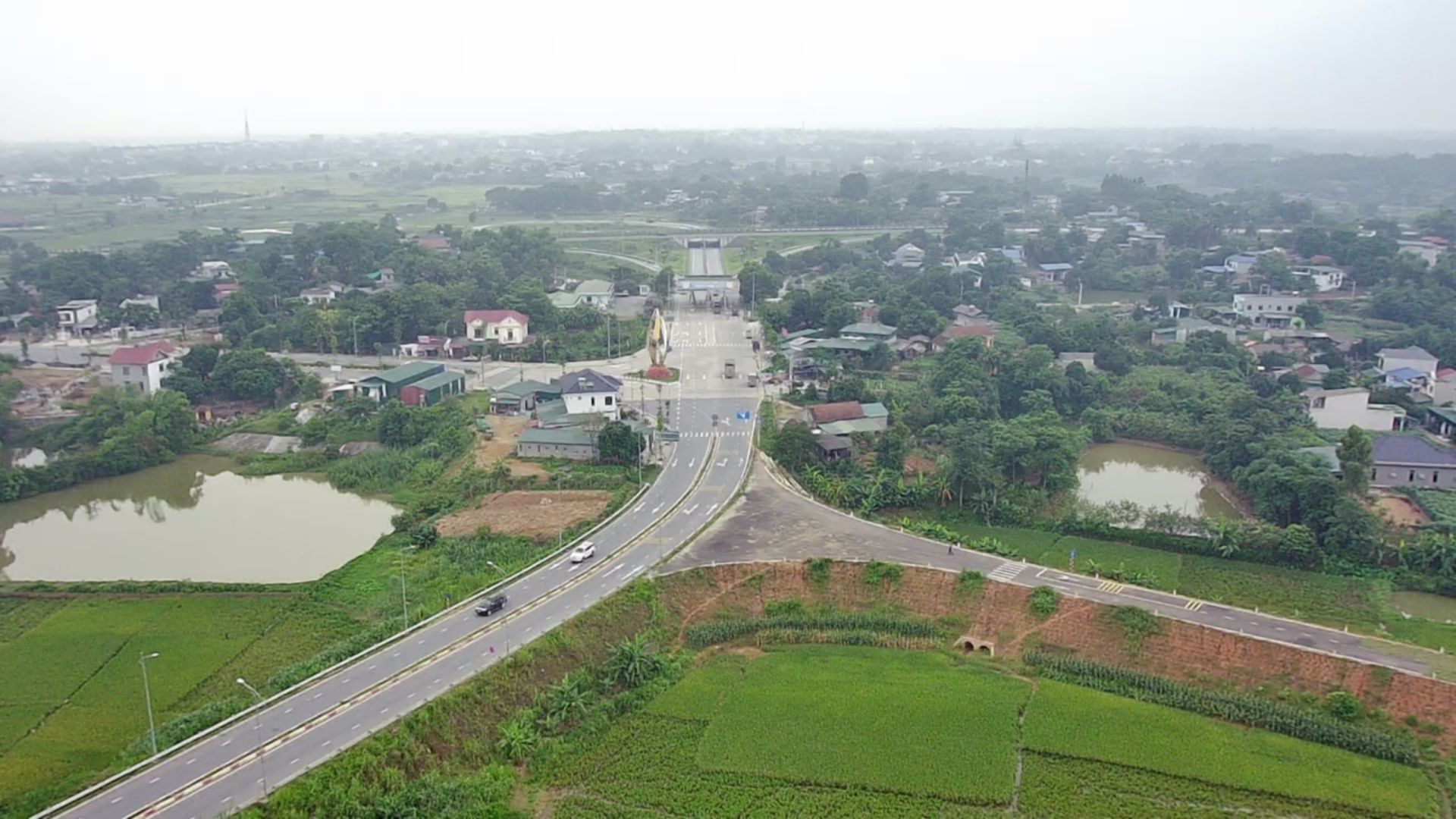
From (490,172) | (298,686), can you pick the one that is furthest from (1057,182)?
(298,686)

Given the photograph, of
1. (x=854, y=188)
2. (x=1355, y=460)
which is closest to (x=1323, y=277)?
(x=1355, y=460)

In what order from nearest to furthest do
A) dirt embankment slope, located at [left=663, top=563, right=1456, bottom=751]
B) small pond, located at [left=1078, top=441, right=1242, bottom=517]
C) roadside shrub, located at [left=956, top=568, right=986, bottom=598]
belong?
dirt embankment slope, located at [left=663, top=563, right=1456, bottom=751], roadside shrub, located at [left=956, top=568, right=986, bottom=598], small pond, located at [left=1078, top=441, right=1242, bottom=517]

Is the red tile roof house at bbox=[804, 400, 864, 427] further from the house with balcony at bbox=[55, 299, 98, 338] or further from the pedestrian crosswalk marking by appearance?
the house with balcony at bbox=[55, 299, 98, 338]

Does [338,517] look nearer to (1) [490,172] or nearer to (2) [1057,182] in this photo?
(2) [1057,182]

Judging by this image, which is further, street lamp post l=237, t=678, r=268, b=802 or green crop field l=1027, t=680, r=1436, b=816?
green crop field l=1027, t=680, r=1436, b=816

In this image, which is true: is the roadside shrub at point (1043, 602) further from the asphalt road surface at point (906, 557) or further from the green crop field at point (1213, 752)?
the green crop field at point (1213, 752)

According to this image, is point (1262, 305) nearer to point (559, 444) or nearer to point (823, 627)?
point (559, 444)

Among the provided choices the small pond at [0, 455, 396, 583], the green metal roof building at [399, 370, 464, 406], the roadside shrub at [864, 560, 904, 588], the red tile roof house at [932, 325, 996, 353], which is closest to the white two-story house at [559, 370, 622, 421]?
the green metal roof building at [399, 370, 464, 406]
